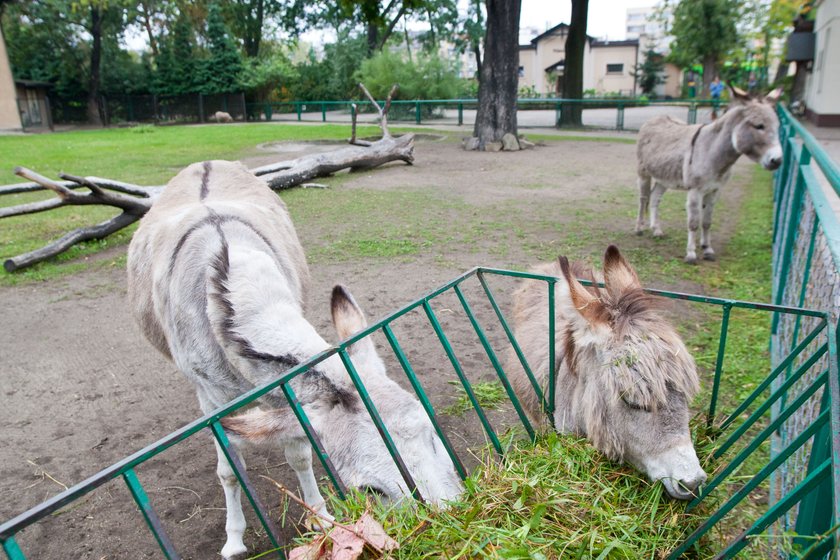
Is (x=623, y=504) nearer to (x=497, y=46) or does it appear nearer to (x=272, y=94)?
(x=497, y=46)

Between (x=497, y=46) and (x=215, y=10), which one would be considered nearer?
(x=497, y=46)

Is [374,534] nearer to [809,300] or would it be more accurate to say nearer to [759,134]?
[809,300]

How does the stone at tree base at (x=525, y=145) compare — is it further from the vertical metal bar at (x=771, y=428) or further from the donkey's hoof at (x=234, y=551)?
the vertical metal bar at (x=771, y=428)

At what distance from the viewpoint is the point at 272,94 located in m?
36.8

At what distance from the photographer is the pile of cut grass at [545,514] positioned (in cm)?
156

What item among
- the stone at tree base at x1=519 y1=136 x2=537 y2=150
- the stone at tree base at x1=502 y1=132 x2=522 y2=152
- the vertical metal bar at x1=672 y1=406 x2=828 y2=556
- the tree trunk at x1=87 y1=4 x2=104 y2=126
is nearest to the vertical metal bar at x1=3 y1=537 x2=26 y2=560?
the vertical metal bar at x1=672 y1=406 x2=828 y2=556

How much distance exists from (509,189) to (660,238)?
4.25 metres

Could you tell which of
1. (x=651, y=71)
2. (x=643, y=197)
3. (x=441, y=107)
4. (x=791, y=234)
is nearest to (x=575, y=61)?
(x=441, y=107)

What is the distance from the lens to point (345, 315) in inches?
96.6

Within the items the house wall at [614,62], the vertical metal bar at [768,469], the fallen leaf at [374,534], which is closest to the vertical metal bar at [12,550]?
the fallen leaf at [374,534]

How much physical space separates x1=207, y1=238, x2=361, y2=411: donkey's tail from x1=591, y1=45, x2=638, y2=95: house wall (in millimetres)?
66003

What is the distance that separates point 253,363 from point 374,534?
3.28 feet

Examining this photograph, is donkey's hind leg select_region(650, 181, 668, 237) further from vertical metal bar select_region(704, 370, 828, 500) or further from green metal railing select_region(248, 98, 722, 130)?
green metal railing select_region(248, 98, 722, 130)

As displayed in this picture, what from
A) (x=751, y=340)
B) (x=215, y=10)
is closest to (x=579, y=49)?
(x=751, y=340)
